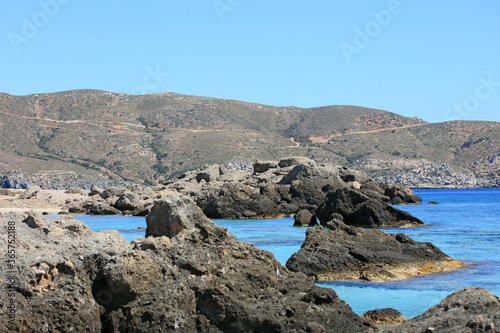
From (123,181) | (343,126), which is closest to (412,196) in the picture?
(123,181)

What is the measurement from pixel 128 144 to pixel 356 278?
104526 mm

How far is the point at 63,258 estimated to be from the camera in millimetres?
6973

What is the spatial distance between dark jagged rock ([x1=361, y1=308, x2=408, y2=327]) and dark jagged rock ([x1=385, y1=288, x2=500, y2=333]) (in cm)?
189

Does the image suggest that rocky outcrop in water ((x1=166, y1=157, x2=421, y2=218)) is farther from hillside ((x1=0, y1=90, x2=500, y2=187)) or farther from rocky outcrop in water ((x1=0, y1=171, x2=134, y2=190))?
hillside ((x1=0, y1=90, x2=500, y2=187))

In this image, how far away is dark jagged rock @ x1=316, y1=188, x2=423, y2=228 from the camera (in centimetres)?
2527

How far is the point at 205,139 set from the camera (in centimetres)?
11400

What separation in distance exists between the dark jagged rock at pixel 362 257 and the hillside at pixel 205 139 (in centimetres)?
7452

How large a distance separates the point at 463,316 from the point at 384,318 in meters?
2.50

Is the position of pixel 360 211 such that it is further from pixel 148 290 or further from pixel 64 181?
pixel 64 181

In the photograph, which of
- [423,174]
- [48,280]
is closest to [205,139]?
[423,174]

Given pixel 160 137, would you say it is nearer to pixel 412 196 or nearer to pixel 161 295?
pixel 412 196

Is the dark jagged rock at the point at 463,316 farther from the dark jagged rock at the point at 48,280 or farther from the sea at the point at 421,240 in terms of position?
the dark jagged rock at the point at 48,280
